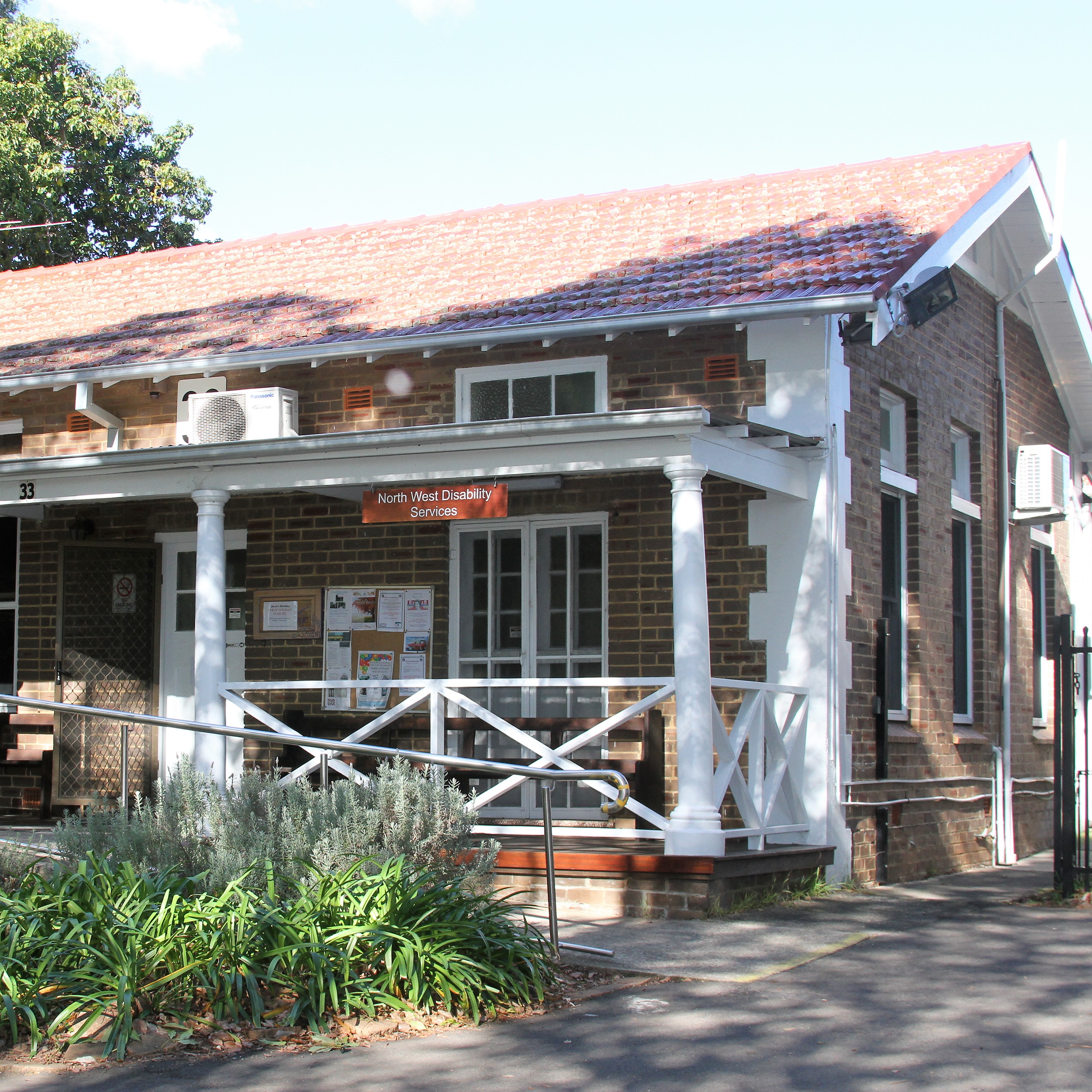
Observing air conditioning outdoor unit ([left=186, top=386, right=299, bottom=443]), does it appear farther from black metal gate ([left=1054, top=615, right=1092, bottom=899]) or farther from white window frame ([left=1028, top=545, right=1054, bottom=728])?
white window frame ([left=1028, top=545, right=1054, bottom=728])

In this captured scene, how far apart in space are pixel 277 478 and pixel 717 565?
3.01m

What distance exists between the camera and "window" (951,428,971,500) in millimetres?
13031

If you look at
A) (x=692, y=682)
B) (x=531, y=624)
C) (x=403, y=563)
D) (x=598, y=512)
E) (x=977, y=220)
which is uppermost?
(x=977, y=220)

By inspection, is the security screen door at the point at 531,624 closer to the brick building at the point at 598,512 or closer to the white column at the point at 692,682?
the brick building at the point at 598,512

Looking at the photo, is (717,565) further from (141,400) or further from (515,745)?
(141,400)

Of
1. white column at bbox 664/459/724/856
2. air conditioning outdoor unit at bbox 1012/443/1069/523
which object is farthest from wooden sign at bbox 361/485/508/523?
air conditioning outdoor unit at bbox 1012/443/1069/523

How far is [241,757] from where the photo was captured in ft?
38.2

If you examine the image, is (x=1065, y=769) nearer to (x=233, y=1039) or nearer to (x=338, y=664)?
(x=338, y=664)

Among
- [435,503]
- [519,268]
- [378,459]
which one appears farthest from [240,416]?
[519,268]

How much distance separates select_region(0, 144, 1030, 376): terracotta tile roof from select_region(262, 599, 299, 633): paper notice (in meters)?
2.00

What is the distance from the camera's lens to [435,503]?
371 inches

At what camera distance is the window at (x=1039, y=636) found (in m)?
14.5

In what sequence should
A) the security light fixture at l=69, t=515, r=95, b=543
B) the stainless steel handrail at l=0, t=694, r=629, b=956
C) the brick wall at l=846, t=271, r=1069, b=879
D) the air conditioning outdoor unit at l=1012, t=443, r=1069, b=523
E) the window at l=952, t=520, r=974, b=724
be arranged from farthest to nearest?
the air conditioning outdoor unit at l=1012, t=443, r=1069, b=523, the window at l=952, t=520, r=974, b=724, the security light fixture at l=69, t=515, r=95, b=543, the brick wall at l=846, t=271, r=1069, b=879, the stainless steel handrail at l=0, t=694, r=629, b=956

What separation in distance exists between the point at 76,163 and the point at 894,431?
17.6 m
